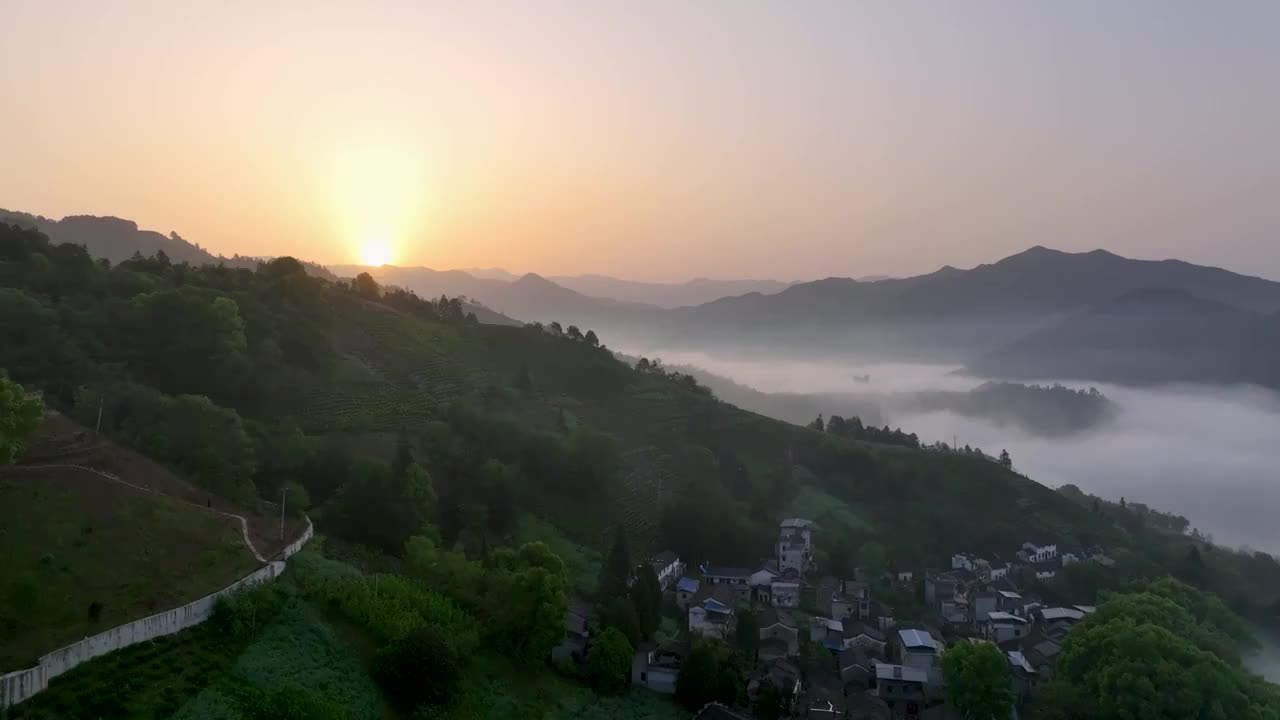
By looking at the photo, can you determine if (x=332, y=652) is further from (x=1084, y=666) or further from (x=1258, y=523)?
(x=1258, y=523)

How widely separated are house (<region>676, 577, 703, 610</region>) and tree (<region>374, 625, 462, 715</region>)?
18942 millimetres

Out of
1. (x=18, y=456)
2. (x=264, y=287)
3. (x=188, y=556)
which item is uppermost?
(x=264, y=287)

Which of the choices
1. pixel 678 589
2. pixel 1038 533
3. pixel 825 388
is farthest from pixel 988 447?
pixel 678 589

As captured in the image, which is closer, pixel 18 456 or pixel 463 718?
pixel 463 718

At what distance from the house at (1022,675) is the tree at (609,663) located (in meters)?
16.1

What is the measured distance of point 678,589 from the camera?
1496 inches

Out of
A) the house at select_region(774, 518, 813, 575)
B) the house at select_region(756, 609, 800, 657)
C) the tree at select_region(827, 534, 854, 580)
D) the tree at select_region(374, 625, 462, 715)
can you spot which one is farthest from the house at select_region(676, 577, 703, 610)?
the tree at select_region(374, 625, 462, 715)

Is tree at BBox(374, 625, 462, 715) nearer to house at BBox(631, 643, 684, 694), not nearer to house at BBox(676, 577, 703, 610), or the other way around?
house at BBox(631, 643, 684, 694)

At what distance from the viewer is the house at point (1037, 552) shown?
2025 inches

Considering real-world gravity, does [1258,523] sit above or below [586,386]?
below

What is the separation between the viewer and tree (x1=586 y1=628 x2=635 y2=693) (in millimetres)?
25406

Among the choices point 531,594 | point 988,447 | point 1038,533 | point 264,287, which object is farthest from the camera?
point 988,447

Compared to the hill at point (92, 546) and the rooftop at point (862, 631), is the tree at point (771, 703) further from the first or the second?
the hill at point (92, 546)

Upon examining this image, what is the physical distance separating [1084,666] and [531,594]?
Answer: 20293 millimetres
